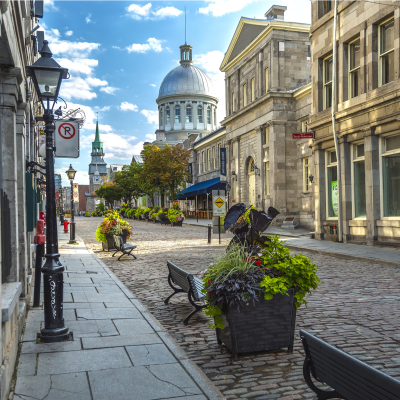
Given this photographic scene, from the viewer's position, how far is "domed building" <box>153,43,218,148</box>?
93625mm

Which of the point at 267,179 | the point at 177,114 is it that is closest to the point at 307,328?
the point at 267,179

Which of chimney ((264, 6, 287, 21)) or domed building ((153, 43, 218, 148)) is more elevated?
domed building ((153, 43, 218, 148))

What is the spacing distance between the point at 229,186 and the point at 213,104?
65.3 metres

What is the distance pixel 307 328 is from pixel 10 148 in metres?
4.66

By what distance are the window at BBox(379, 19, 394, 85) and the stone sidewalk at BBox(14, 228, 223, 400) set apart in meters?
12.9

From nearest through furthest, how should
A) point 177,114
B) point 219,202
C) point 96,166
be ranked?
point 219,202, point 177,114, point 96,166

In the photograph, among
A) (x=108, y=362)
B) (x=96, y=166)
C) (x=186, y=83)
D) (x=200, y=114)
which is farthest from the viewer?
(x=96, y=166)

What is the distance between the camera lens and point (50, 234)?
5652mm

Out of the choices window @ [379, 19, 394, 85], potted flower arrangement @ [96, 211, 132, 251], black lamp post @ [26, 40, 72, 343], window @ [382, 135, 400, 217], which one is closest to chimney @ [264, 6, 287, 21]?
window @ [379, 19, 394, 85]

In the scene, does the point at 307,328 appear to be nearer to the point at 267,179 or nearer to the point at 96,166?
the point at 267,179

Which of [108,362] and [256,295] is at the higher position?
[256,295]

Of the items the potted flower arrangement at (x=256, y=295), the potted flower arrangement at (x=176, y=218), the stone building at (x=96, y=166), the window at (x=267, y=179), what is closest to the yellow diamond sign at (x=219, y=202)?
the window at (x=267, y=179)

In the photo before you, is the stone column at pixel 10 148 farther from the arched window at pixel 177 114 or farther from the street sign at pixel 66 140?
the arched window at pixel 177 114

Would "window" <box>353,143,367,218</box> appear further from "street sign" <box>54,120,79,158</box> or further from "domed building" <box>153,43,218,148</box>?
"domed building" <box>153,43,218,148</box>
